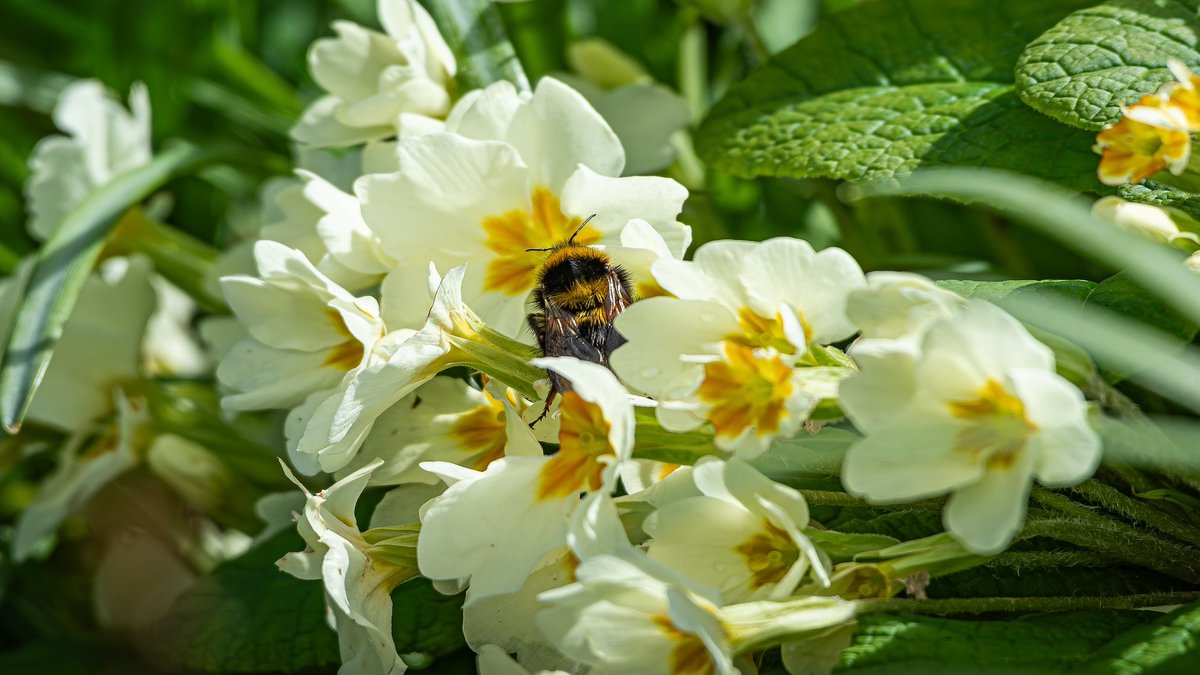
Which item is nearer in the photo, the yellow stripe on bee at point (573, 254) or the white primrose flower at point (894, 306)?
the white primrose flower at point (894, 306)

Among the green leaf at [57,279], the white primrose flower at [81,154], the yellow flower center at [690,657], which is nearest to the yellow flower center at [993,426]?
the yellow flower center at [690,657]

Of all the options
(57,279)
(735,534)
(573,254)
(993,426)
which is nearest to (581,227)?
(573,254)

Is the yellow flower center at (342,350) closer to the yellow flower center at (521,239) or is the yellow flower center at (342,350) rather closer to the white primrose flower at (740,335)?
the yellow flower center at (521,239)

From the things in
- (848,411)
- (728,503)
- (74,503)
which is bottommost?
(74,503)

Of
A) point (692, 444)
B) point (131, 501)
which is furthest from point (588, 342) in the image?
point (131, 501)

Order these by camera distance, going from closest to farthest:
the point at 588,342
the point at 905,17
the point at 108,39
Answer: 1. the point at 588,342
2. the point at 905,17
3. the point at 108,39

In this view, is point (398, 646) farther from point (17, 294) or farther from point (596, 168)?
point (17, 294)

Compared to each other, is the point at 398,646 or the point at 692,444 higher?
the point at 692,444
